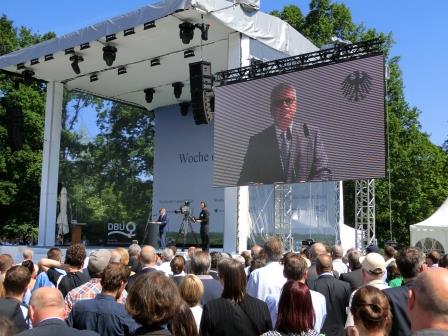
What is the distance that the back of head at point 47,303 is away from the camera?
224 cm

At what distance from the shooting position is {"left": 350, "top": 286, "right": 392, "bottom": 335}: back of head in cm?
220

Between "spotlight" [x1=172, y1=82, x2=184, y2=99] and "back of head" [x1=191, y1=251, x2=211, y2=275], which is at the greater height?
"spotlight" [x1=172, y1=82, x2=184, y2=99]

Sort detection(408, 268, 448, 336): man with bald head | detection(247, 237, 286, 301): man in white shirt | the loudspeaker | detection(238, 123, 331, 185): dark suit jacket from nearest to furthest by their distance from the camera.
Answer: detection(408, 268, 448, 336): man with bald head
detection(247, 237, 286, 301): man in white shirt
detection(238, 123, 331, 185): dark suit jacket
the loudspeaker

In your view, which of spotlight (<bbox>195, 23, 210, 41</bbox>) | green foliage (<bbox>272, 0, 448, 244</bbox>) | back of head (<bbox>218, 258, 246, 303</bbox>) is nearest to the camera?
back of head (<bbox>218, 258, 246, 303</bbox>)

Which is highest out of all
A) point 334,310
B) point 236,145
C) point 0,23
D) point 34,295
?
point 0,23

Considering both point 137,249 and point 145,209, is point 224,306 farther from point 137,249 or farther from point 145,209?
point 145,209

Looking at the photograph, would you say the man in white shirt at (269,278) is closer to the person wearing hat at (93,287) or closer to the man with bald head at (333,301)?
the man with bald head at (333,301)

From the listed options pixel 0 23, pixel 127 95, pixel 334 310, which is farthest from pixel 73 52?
pixel 0 23

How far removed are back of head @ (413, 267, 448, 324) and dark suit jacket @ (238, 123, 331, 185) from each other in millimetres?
8407

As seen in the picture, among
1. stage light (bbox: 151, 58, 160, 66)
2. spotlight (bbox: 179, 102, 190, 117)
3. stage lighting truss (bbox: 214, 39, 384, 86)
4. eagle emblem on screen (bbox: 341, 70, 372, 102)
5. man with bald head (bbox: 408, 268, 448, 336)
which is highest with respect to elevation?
stage light (bbox: 151, 58, 160, 66)

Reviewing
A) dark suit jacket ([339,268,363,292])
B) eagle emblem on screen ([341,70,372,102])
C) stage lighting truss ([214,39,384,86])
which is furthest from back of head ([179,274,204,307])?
stage lighting truss ([214,39,384,86])

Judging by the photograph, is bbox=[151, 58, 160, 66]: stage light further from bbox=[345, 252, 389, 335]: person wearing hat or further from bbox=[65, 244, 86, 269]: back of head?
bbox=[345, 252, 389, 335]: person wearing hat

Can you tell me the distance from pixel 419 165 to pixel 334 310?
24.6 metres

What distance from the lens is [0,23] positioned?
29.2 metres
